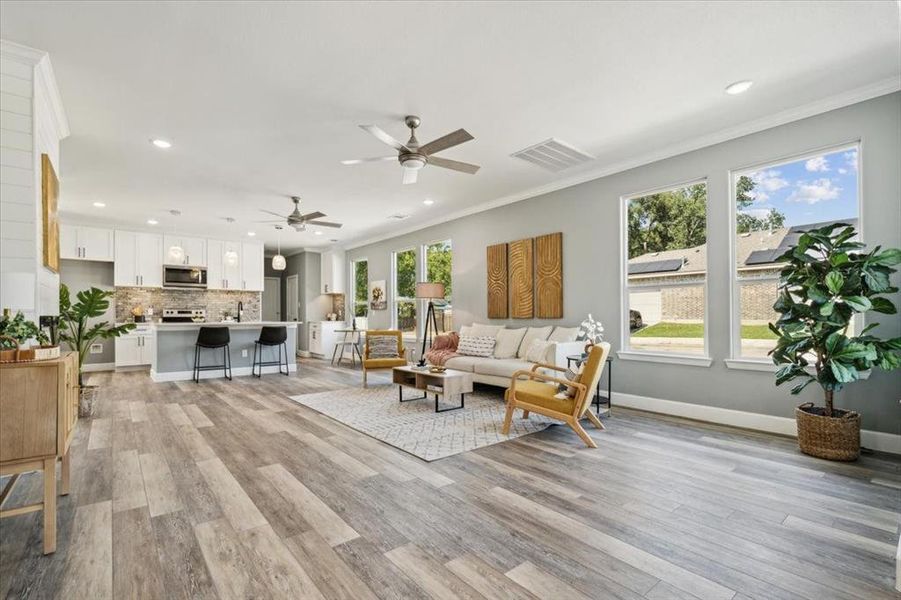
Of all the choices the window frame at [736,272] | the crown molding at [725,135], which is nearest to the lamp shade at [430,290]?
the crown molding at [725,135]

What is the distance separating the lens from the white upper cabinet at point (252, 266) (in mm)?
9930

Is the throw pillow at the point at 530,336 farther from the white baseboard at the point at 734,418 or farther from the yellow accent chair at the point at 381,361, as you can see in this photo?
the yellow accent chair at the point at 381,361

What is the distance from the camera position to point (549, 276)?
5.92 meters

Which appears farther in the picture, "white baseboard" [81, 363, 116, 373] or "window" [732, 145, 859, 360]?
"white baseboard" [81, 363, 116, 373]

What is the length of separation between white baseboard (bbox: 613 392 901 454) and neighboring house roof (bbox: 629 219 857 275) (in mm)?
1418

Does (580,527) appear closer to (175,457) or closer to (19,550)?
(19,550)

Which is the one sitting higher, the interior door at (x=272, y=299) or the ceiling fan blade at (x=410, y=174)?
the ceiling fan blade at (x=410, y=174)

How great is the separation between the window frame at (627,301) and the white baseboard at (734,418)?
1.48ft

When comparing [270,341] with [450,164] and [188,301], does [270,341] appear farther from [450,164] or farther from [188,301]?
[450,164]

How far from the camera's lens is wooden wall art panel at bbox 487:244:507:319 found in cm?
662

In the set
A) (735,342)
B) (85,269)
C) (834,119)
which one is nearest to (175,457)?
(735,342)

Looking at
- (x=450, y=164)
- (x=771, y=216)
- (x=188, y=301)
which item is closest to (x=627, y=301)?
(x=771, y=216)

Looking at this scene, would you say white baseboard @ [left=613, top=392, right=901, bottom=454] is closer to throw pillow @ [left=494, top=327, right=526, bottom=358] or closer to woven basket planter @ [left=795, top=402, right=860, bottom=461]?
woven basket planter @ [left=795, top=402, right=860, bottom=461]

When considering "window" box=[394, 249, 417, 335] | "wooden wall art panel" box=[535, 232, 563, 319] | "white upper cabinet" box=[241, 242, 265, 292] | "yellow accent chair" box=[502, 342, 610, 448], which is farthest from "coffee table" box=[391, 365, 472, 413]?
"white upper cabinet" box=[241, 242, 265, 292]
